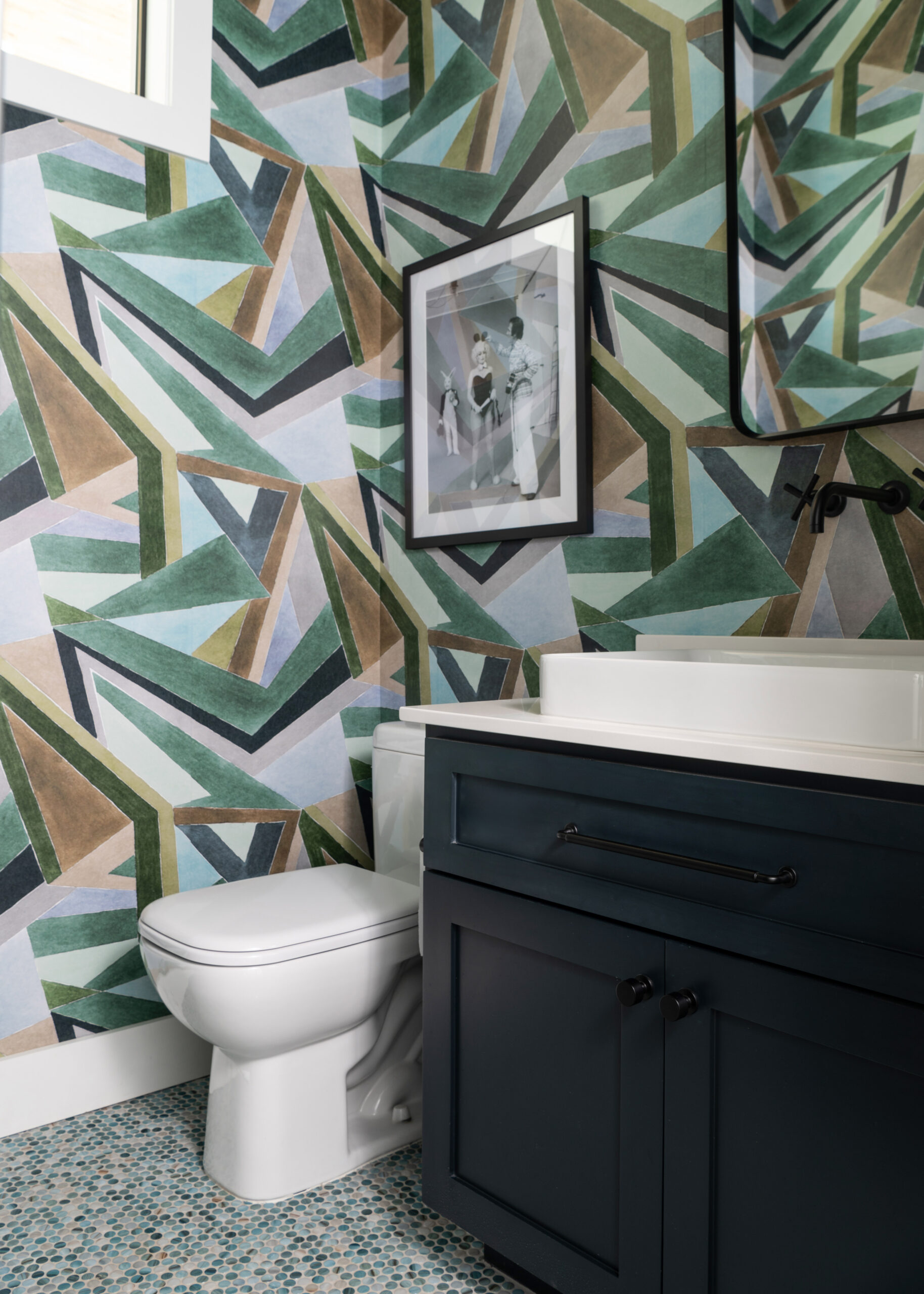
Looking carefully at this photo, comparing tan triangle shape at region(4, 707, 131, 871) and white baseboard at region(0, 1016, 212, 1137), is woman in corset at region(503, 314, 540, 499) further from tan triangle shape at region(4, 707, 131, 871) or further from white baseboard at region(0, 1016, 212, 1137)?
white baseboard at region(0, 1016, 212, 1137)

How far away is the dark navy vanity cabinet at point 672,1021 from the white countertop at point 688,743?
23 mm

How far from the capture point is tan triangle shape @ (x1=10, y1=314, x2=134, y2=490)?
182 centimetres

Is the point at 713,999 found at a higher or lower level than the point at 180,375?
lower

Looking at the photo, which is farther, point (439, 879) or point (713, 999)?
point (439, 879)

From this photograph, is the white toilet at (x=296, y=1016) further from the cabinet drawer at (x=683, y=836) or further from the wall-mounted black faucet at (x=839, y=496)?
the wall-mounted black faucet at (x=839, y=496)

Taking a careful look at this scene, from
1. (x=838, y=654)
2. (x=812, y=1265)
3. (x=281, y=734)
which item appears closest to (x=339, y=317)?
(x=281, y=734)

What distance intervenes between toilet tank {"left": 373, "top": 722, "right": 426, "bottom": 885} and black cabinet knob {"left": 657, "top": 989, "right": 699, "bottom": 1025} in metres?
0.91

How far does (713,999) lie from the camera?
3.43ft

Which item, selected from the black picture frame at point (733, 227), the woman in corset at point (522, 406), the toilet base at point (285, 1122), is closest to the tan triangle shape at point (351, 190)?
the woman in corset at point (522, 406)

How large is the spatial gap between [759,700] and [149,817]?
1379 mm

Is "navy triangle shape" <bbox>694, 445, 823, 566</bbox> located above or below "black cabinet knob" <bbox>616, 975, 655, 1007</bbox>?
above

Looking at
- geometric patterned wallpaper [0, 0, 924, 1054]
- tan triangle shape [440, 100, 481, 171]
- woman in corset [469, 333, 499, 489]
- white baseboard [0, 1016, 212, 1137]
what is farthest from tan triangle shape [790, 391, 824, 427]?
white baseboard [0, 1016, 212, 1137]

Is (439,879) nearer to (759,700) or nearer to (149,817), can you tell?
(759,700)

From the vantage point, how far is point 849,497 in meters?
1.47
